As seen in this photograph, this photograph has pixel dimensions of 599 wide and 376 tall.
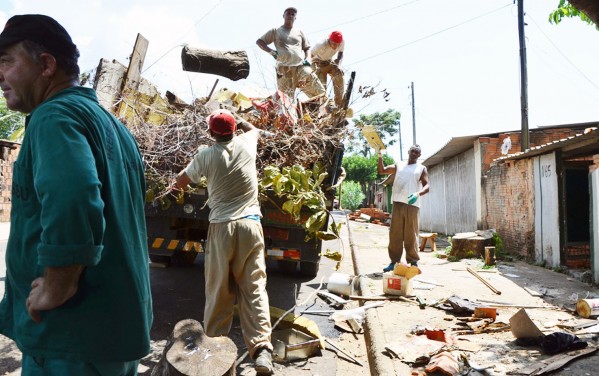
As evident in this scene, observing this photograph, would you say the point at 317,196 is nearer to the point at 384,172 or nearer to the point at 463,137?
the point at 384,172

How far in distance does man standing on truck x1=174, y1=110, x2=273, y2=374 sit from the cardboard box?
8.09ft

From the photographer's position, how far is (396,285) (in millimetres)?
5570

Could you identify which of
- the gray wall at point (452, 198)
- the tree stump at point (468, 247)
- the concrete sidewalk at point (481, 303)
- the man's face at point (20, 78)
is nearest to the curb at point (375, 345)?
the concrete sidewalk at point (481, 303)

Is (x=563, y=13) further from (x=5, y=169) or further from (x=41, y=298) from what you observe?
(x=5, y=169)

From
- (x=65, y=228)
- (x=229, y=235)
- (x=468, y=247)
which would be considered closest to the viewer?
(x=65, y=228)

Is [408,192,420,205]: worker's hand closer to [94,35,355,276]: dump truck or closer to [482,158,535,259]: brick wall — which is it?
[94,35,355,276]: dump truck

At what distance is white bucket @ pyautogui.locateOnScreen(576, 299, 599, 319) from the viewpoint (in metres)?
4.53

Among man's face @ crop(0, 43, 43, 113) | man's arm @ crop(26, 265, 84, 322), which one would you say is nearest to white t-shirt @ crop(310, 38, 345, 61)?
man's face @ crop(0, 43, 43, 113)

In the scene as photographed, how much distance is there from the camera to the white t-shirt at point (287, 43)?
642 centimetres

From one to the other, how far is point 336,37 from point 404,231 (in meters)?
3.17

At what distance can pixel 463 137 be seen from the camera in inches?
521

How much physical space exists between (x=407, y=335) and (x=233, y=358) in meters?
1.86

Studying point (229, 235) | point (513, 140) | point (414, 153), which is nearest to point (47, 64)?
point (229, 235)

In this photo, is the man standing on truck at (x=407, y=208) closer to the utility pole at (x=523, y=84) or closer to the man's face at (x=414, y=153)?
the man's face at (x=414, y=153)
